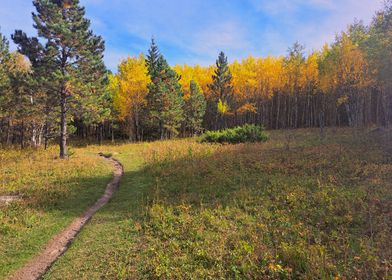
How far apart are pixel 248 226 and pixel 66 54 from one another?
21.3 metres

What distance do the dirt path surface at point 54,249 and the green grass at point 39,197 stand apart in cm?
25

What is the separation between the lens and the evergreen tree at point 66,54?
2170 cm

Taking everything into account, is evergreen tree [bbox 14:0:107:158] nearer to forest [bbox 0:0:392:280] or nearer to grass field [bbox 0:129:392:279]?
forest [bbox 0:0:392:280]

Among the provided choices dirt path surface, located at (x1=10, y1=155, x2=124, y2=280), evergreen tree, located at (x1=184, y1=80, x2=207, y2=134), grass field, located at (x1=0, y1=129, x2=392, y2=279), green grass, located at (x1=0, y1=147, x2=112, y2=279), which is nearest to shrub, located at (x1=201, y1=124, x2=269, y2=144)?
grass field, located at (x1=0, y1=129, x2=392, y2=279)

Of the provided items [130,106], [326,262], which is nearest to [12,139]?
[130,106]

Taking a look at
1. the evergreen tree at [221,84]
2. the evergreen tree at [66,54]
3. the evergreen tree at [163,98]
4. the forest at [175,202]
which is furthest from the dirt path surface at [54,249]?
the evergreen tree at [221,84]

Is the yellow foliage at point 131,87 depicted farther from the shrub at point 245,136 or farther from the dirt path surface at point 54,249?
the dirt path surface at point 54,249

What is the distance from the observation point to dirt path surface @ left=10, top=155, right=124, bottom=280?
7645mm

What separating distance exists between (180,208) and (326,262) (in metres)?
5.77

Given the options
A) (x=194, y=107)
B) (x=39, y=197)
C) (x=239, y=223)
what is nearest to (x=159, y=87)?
(x=194, y=107)

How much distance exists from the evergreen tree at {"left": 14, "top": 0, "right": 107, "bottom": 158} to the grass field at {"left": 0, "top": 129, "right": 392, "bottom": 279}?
9.67 metres

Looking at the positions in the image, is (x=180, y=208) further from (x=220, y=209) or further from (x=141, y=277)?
(x=141, y=277)

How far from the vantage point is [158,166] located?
754 inches

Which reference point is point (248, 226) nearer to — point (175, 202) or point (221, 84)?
point (175, 202)
